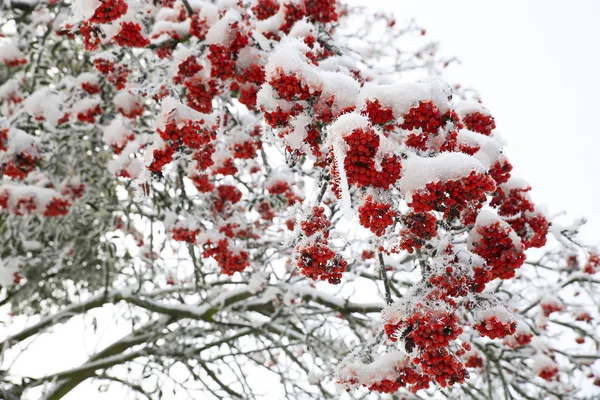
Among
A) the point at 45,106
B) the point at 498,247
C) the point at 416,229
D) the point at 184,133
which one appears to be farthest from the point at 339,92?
the point at 45,106

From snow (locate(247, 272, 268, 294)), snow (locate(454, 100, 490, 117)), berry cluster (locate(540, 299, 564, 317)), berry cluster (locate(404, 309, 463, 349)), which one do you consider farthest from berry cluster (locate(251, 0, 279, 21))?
berry cluster (locate(540, 299, 564, 317))

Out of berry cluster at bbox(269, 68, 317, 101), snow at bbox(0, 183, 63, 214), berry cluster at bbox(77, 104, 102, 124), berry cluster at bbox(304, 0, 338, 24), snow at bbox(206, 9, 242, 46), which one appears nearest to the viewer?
berry cluster at bbox(269, 68, 317, 101)

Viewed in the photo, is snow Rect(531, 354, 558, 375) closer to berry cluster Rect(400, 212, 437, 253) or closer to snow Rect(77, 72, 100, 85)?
berry cluster Rect(400, 212, 437, 253)

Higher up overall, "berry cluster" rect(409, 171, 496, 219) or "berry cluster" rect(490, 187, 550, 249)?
"berry cluster" rect(490, 187, 550, 249)

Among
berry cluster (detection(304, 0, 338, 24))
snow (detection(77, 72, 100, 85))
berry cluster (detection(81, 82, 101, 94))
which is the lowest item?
berry cluster (detection(304, 0, 338, 24))

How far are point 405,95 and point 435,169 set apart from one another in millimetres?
342

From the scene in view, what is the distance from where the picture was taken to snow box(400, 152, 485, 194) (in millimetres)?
1844

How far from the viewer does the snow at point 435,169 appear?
184 centimetres

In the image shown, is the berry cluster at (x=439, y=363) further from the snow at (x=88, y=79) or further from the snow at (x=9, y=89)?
the snow at (x=9, y=89)

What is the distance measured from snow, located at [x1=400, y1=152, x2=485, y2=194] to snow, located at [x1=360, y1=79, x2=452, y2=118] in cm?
23

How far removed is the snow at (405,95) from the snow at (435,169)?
23 cm

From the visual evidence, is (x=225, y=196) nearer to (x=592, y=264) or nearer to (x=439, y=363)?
(x=439, y=363)

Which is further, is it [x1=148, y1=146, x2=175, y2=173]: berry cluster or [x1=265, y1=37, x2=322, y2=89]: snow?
[x1=148, y1=146, x2=175, y2=173]: berry cluster

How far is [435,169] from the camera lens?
186 centimetres
